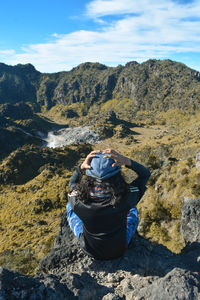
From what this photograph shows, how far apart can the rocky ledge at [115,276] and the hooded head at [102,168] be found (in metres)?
1.91

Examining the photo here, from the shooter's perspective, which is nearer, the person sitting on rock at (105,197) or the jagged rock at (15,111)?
the person sitting on rock at (105,197)

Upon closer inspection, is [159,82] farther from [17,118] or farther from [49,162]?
[49,162]

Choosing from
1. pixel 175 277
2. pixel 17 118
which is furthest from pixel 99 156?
pixel 17 118

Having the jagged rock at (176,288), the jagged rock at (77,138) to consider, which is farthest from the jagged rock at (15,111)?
the jagged rock at (176,288)

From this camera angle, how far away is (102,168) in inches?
137

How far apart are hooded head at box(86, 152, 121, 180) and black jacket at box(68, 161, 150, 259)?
49cm

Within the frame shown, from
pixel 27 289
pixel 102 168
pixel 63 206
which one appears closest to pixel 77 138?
pixel 63 206

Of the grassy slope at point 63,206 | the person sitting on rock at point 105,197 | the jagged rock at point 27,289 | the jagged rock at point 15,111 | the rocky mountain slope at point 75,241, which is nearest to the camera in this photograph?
the jagged rock at point 27,289

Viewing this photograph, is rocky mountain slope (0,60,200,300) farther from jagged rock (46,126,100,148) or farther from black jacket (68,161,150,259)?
jagged rock (46,126,100,148)

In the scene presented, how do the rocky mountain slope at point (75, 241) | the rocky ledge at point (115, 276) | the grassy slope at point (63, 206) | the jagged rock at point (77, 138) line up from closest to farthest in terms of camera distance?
the rocky ledge at point (115, 276), the rocky mountain slope at point (75, 241), the grassy slope at point (63, 206), the jagged rock at point (77, 138)

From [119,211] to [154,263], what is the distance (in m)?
2.54

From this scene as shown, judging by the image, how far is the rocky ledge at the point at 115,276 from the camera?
2965 millimetres

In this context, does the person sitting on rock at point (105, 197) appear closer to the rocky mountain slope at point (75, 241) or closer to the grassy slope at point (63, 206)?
the rocky mountain slope at point (75, 241)

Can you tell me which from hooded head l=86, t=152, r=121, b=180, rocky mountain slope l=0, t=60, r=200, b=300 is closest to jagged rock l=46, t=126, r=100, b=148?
rocky mountain slope l=0, t=60, r=200, b=300
